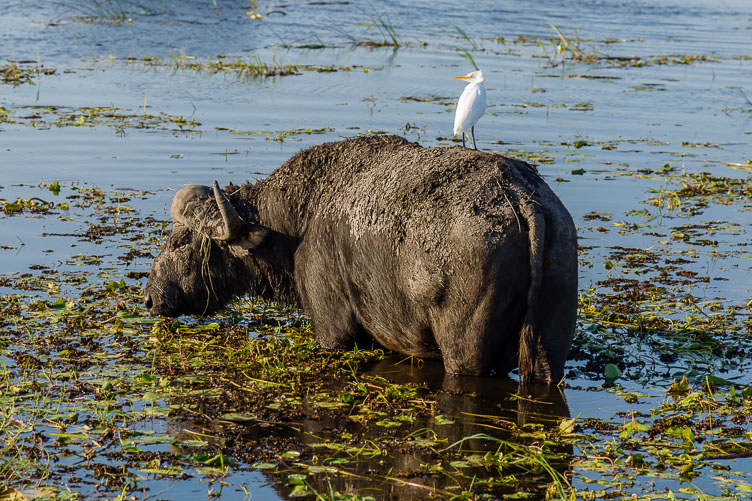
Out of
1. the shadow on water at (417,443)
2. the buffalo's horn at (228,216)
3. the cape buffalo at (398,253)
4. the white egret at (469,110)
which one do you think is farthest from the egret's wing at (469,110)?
the shadow on water at (417,443)

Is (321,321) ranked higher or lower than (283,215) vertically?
lower

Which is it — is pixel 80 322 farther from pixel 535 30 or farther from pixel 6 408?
pixel 535 30

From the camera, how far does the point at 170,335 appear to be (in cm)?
732

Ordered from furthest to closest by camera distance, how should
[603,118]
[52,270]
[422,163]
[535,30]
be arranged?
1. [535,30]
2. [603,118]
3. [52,270]
4. [422,163]

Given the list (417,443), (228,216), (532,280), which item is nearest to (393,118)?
(228,216)

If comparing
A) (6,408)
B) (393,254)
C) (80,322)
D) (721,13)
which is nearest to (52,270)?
(80,322)

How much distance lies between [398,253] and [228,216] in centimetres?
163

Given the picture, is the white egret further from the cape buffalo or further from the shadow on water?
the shadow on water

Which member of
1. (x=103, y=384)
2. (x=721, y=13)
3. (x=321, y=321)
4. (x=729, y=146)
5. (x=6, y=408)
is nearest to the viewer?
(x=6, y=408)

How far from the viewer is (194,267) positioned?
25.3ft

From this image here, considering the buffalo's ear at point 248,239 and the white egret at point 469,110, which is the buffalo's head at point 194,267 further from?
the white egret at point 469,110

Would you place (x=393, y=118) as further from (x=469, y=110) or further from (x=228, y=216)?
(x=228, y=216)

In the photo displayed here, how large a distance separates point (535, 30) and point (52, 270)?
22.3 meters

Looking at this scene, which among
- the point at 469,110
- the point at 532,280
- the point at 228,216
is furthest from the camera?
the point at 469,110
